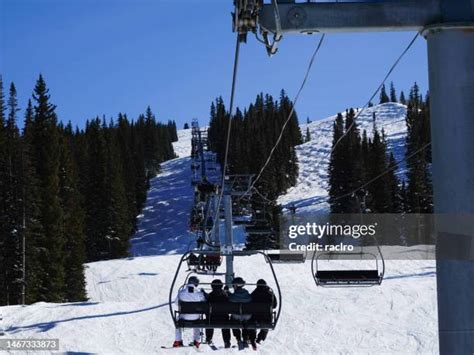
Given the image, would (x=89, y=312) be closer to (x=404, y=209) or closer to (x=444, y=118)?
(x=444, y=118)

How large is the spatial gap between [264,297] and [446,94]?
5604mm

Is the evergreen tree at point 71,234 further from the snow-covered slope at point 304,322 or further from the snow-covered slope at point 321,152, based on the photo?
the snow-covered slope at point 321,152

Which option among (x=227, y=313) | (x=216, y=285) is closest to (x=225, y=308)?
(x=227, y=313)

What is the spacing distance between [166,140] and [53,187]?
85.5 metres

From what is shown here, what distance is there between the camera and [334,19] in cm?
596

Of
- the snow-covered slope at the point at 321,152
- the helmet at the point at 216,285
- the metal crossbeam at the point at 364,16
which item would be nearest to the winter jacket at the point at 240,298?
the helmet at the point at 216,285

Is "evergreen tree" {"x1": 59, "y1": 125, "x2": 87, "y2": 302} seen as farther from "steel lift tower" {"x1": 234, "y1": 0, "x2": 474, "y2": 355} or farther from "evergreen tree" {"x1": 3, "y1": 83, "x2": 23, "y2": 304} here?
"steel lift tower" {"x1": 234, "y1": 0, "x2": 474, "y2": 355}

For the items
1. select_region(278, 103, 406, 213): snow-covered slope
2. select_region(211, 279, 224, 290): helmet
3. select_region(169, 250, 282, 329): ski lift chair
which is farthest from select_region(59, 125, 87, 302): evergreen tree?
select_region(169, 250, 282, 329): ski lift chair

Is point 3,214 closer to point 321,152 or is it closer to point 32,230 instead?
point 32,230

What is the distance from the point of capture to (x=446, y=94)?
5.62 metres

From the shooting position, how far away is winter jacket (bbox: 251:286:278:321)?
33.7ft

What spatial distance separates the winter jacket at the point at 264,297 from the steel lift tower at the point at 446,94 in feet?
16.1

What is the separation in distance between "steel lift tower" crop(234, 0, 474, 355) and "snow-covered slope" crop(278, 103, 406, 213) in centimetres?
6100

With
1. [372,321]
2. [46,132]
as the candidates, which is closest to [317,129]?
[46,132]
